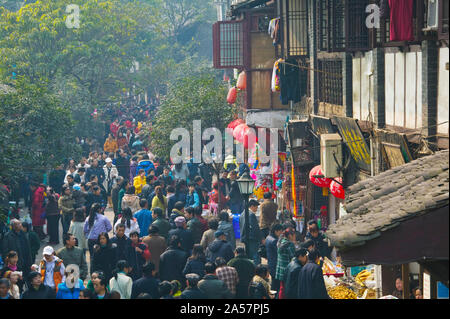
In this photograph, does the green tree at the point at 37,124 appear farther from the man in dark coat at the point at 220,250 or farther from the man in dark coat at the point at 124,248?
the man in dark coat at the point at 220,250

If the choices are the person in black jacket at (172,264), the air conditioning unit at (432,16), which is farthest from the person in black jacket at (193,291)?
the air conditioning unit at (432,16)

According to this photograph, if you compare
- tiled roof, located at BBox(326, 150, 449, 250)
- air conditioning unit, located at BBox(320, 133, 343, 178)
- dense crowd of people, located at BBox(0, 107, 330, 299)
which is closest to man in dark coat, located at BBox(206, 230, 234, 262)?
dense crowd of people, located at BBox(0, 107, 330, 299)

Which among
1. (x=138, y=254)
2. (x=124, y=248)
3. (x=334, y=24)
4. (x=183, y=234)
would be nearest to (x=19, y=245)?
(x=124, y=248)

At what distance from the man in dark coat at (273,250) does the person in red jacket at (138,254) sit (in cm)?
231

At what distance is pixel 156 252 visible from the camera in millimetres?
15555

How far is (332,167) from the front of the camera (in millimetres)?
18734

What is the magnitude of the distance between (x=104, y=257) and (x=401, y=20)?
253 inches

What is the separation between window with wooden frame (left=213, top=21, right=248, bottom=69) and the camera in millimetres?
28750

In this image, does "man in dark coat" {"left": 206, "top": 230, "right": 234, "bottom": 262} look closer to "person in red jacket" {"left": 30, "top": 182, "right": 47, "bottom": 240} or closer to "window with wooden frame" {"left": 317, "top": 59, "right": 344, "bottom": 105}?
"window with wooden frame" {"left": 317, "top": 59, "right": 344, "bottom": 105}

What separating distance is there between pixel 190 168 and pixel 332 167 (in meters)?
9.10

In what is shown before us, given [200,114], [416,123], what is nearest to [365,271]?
[416,123]

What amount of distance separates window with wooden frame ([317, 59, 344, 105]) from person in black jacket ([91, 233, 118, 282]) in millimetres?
7894

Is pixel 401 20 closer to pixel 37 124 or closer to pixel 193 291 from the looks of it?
pixel 193 291

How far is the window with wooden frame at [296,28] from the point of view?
76.3 feet
